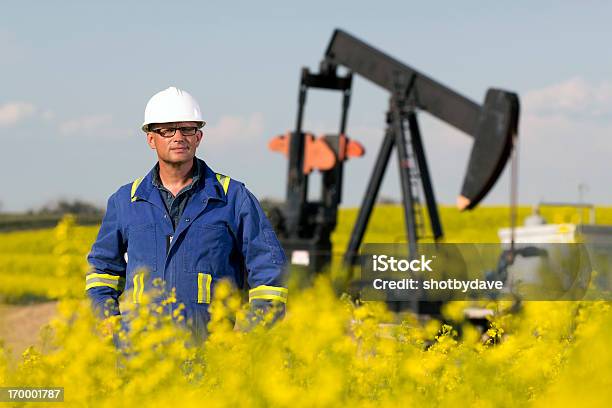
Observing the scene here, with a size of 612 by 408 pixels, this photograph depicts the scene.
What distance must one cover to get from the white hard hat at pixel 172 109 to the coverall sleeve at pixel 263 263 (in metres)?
0.46

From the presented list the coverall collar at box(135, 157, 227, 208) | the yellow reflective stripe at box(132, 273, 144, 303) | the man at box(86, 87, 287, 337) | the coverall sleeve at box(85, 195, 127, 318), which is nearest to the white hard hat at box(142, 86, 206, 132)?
the man at box(86, 87, 287, 337)

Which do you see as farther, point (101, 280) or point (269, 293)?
point (101, 280)

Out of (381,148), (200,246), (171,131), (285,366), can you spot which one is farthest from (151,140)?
(381,148)

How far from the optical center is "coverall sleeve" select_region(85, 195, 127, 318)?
15.0 feet

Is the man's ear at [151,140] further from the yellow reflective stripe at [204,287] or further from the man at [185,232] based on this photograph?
the yellow reflective stripe at [204,287]

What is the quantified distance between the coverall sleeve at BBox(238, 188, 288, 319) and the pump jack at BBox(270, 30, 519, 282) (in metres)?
8.83

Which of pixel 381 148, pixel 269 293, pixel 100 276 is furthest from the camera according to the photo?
pixel 381 148

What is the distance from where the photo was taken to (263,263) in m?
4.33

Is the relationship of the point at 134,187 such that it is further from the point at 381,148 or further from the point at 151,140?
the point at 381,148

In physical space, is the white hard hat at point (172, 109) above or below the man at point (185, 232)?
above

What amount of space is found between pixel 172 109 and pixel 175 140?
0.60 ft

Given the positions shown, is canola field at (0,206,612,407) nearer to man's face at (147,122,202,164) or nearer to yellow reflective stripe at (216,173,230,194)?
yellow reflective stripe at (216,173,230,194)

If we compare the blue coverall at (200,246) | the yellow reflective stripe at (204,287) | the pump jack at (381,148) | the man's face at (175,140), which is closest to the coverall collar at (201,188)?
the blue coverall at (200,246)

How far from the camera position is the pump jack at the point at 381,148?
13.5 meters
